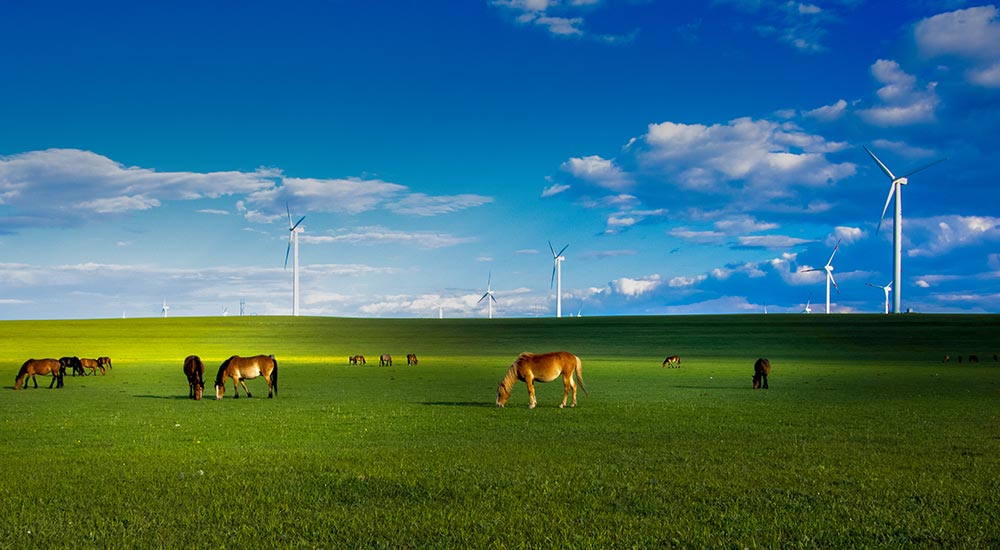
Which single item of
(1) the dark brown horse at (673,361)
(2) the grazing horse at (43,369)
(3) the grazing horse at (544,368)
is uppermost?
(3) the grazing horse at (544,368)

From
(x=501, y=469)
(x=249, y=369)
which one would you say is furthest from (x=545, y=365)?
(x=249, y=369)

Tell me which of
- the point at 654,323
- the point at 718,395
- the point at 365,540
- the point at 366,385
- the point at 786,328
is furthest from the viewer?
the point at 654,323

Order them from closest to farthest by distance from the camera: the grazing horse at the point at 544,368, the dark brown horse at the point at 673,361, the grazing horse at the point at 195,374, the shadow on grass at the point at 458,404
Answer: the grazing horse at the point at 544,368
the shadow on grass at the point at 458,404
the grazing horse at the point at 195,374
the dark brown horse at the point at 673,361

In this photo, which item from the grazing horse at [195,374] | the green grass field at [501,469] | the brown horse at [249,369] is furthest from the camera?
the brown horse at [249,369]

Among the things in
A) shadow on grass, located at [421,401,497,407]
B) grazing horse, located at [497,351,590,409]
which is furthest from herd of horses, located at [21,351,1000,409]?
shadow on grass, located at [421,401,497,407]

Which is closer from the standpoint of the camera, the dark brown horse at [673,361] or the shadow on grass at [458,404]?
the shadow on grass at [458,404]

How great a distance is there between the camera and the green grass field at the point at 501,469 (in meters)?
9.45

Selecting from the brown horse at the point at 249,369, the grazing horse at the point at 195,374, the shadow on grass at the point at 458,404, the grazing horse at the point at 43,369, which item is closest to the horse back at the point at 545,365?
the shadow on grass at the point at 458,404

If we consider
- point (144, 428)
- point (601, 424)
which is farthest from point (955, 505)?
point (144, 428)

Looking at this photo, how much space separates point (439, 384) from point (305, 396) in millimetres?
9017

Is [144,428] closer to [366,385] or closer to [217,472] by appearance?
[217,472]

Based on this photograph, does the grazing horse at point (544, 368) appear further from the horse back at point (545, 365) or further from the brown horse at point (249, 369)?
the brown horse at point (249, 369)

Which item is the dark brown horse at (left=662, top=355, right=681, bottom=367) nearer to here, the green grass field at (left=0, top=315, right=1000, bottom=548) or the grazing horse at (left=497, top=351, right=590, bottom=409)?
the green grass field at (left=0, top=315, right=1000, bottom=548)

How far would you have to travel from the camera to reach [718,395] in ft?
103
